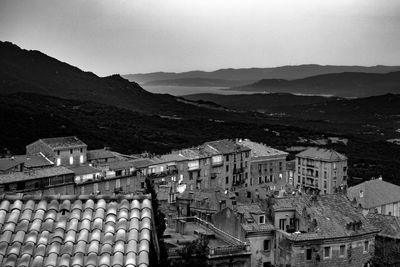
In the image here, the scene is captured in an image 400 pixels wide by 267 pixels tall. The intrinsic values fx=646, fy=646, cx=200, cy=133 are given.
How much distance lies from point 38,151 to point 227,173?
87.7 ft

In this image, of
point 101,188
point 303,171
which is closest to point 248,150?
point 303,171

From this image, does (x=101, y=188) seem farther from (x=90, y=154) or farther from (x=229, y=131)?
(x=229, y=131)

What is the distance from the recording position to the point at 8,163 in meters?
72.8

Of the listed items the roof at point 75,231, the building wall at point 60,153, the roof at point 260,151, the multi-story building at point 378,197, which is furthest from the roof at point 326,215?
the roof at point 260,151

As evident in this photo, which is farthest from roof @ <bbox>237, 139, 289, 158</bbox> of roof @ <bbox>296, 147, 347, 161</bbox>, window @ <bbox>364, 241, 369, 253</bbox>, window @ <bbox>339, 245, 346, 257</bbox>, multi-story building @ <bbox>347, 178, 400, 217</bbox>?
window @ <bbox>339, 245, 346, 257</bbox>

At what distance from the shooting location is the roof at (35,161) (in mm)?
74875

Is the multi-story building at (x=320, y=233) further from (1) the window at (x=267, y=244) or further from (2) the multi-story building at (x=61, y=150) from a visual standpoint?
(2) the multi-story building at (x=61, y=150)

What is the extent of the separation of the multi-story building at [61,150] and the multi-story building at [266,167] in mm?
26084

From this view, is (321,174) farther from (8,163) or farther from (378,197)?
(8,163)

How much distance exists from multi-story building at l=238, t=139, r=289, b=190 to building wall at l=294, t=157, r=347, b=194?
4702mm

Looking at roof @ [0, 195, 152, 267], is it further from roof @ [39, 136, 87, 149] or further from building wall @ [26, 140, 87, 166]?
roof @ [39, 136, 87, 149]

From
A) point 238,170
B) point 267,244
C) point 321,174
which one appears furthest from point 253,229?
point 321,174

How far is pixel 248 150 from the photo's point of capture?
96625 millimetres

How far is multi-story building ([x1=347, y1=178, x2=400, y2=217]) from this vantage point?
6712 centimetres
